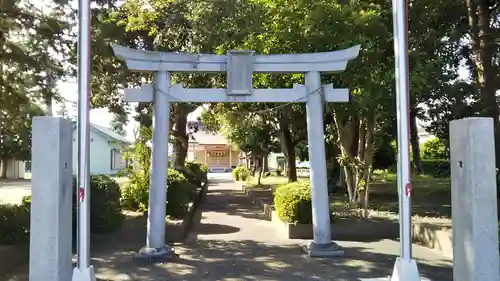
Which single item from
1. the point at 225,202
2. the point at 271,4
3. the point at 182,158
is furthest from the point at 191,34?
the point at 182,158

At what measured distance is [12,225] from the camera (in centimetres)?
866

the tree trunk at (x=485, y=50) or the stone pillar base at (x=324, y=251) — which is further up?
the tree trunk at (x=485, y=50)

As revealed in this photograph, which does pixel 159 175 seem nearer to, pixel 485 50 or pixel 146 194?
pixel 146 194

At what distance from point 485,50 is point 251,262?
11538mm

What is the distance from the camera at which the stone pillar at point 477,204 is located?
19.0 ft

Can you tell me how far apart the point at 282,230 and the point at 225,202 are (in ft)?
30.9

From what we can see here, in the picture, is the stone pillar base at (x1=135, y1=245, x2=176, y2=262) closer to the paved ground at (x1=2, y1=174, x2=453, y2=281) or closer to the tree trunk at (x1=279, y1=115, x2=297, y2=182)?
the paved ground at (x1=2, y1=174, x2=453, y2=281)

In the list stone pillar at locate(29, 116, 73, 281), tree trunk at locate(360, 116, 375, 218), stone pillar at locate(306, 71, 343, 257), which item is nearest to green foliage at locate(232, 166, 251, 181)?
tree trunk at locate(360, 116, 375, 218)

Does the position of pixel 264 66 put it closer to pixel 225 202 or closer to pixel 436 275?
pixel 436 275

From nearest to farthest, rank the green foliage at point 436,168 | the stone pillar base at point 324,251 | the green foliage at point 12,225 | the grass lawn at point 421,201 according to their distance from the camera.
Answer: the green foliage at point 12,225, the stone pillar base at point 324,251, the grass lawn at point 421,201, the green foliage at point 436,168

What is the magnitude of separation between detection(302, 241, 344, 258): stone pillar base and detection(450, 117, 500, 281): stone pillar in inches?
133

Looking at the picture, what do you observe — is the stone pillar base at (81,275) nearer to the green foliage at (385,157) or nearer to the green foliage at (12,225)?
the green foliage at (12,225)

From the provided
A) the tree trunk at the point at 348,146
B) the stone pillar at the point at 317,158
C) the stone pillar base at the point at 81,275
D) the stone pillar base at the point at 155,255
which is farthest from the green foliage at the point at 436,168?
the stone pillar base at the point at 81,275

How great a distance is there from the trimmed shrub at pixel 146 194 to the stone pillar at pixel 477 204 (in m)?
8.88
